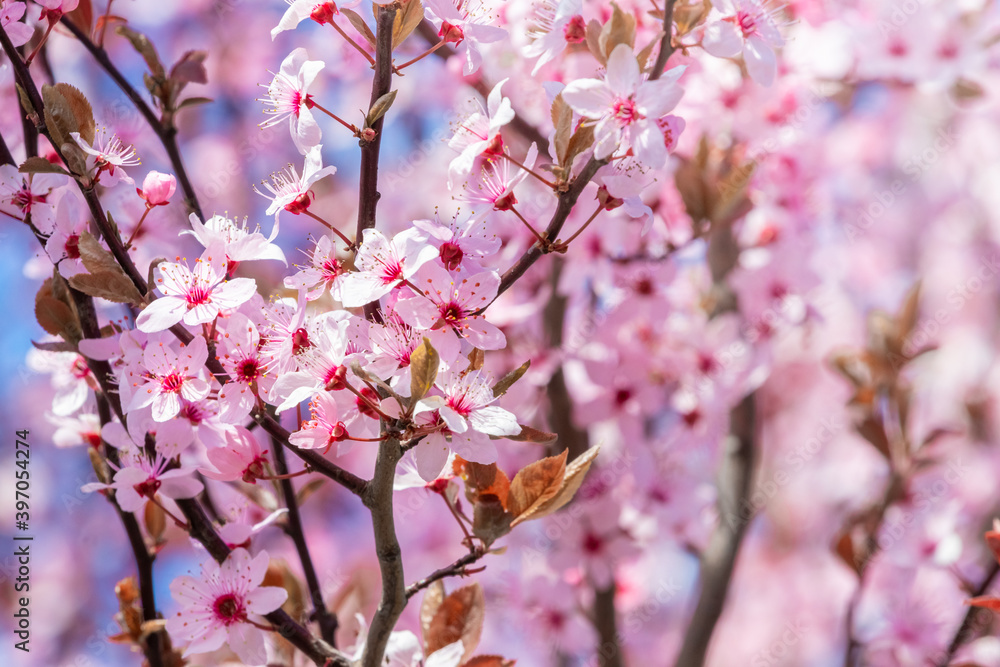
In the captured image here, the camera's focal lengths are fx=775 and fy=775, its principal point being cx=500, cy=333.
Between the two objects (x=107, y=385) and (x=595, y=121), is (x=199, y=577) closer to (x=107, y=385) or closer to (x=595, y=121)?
(x=107, y=385)

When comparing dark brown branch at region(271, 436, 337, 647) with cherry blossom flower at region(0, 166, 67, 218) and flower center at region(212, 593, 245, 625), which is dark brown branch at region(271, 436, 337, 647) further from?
cherry blossom flower at region(0, 166, 67, 218)

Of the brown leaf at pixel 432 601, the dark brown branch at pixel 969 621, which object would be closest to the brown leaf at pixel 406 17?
the brown leaf at pixel 432 601

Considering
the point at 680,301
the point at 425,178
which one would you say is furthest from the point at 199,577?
the point at 425,178

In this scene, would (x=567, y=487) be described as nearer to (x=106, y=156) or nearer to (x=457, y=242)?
(x=457, y=242)

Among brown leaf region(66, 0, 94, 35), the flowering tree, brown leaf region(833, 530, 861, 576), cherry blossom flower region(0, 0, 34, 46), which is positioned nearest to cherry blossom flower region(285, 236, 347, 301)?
the flowering tree

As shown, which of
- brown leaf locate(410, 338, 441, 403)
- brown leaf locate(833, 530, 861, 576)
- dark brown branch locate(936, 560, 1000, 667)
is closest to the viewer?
brown leaf locate(410, 338, 441, 403)

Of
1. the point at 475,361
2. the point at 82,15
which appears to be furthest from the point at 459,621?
the point at 82,15

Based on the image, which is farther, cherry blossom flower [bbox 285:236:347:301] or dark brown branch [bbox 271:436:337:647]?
dark brown branch [bbox 271:436:337:647]

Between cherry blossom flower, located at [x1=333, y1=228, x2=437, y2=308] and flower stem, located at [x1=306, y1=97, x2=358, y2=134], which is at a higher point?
flower stem, located at [x1=306, y1=97, x2=358, y2=134]
